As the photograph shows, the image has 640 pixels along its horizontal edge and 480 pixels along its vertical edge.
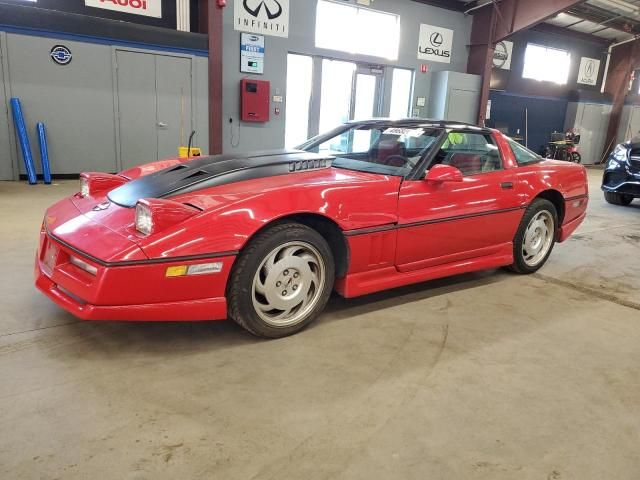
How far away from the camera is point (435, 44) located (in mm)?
11656

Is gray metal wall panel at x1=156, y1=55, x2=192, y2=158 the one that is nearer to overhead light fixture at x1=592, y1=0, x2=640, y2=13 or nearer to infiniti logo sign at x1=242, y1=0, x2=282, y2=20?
infiniti logo sign at x1=242, y1=0, x2=282, y2=20

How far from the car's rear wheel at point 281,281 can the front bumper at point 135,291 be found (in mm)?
94

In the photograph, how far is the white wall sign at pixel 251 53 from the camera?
29.6ft

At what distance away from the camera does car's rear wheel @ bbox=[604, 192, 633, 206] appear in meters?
7.78

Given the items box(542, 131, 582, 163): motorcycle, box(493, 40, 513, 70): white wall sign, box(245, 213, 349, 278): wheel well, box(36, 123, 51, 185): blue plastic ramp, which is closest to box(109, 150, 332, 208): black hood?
box(245, 213, 349, 278): wheel well

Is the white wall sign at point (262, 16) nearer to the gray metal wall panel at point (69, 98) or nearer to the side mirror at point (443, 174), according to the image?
the gray metal wall panel at point (69, 98)

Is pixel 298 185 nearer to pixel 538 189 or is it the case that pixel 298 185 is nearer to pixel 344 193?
pixel 344 193

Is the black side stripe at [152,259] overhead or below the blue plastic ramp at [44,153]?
overhead

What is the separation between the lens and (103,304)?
216 cm

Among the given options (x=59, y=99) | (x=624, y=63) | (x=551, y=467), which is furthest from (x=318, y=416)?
(x=624, y=63)

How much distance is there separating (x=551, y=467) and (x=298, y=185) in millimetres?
→ 1652

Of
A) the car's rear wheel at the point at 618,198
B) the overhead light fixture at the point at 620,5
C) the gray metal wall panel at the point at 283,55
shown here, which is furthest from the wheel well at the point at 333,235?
the overhead light fixture at the point at 620,5

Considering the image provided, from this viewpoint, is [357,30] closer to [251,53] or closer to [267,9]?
[267,9]

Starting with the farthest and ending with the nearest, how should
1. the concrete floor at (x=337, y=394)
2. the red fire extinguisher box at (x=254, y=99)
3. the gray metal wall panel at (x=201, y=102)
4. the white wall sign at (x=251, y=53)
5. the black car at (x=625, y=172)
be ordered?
the red fire extinguisher box at (x=254, y=99), the white wall sign at (x=251, y=53), the gray metal wall panel at (x=201, y=102), the black car at (x=625, y=172), the concrete floor at (x=337, y=394)
